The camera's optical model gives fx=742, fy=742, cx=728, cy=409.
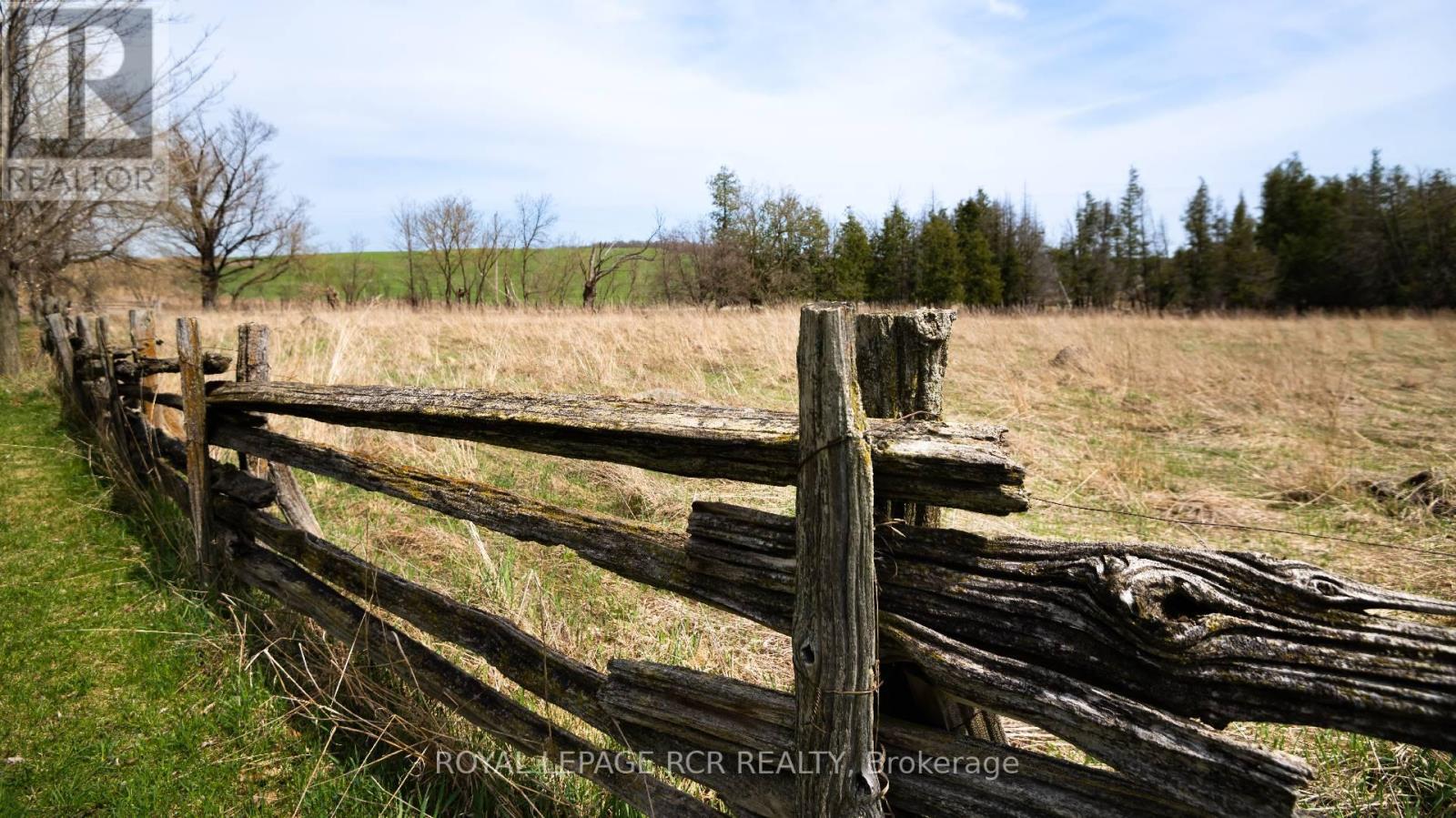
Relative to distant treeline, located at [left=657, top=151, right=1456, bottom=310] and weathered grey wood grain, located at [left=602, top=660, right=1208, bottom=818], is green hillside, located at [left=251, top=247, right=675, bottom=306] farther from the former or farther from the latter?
weathered grey wood grain, located at [left=602, top=660, right=1208, bottom=818]

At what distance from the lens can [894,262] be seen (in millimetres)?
29141

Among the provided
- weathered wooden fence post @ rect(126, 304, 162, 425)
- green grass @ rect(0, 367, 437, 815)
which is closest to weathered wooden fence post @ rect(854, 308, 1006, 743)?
green grass @ rect(0, 367, 437, 815)

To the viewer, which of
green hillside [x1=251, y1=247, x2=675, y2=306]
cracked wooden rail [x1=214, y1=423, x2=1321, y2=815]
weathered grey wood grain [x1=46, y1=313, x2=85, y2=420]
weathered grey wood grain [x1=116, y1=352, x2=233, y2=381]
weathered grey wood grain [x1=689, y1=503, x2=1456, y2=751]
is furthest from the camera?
green hillside [x1=251, y1=247, x2=675, y2=306]

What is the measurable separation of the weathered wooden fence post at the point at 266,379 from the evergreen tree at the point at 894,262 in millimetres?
24017

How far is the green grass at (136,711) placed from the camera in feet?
7.81

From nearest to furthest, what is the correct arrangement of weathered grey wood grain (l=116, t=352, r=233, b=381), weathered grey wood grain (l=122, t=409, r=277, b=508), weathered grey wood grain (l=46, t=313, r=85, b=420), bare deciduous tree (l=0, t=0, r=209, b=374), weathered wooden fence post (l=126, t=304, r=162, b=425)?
weathered grey wood grain (l=122, t=409, r=277, b=508) → weathered grey wood grain (l=116, t=352, r=233, b=381) → weathered wooden fence post (l=126, t=304, r=162, b=425) → weathered grey wood grain (l=46, t=313, r=85, b=420) → bare deciduous tree (l=0, t=0, r=209, b=374)

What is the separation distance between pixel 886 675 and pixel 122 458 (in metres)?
5.98

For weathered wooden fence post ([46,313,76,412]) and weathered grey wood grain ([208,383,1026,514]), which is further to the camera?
weathered wooden fence post ([46,313,76,412])

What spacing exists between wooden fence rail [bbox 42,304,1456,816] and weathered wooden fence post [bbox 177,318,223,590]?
2.04 m

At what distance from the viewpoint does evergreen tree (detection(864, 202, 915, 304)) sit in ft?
91.1

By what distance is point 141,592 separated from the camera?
3766mm

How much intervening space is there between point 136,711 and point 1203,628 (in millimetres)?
3525

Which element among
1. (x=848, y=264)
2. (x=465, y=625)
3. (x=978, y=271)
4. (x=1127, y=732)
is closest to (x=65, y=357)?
(x=465, y=625)

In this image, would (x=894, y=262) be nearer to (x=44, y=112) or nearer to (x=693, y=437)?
(x=44, y=112)
